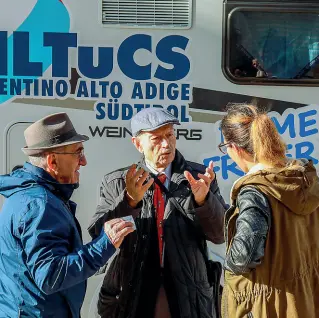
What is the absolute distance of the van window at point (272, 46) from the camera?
10.6 feet

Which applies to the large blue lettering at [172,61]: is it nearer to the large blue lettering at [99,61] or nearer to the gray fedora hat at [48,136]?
the large blue lettering at [99,61]

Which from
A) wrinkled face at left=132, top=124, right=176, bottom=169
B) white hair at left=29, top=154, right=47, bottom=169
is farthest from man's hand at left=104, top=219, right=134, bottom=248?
wrinkled face at left=132, top=124, right=176, bottom=169

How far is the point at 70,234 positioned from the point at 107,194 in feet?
1.85

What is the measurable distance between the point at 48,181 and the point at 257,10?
173cm

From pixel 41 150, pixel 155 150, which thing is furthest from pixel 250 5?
pixel 41 150

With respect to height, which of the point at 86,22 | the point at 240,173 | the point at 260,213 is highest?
the point at 86,22

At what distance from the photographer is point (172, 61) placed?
321 cm

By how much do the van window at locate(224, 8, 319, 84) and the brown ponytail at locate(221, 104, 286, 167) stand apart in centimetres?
101

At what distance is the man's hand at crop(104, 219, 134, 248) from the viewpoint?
2164mm

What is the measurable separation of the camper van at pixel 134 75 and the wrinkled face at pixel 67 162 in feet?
3.01

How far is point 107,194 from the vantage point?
8.97 ft

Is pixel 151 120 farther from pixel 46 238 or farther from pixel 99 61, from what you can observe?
pixel 46 238

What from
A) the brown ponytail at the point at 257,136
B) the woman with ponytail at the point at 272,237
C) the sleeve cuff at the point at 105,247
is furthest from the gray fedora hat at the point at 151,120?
the sleeve cuff at the point at 105,247

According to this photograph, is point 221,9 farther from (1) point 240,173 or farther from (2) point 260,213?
(2) point 260,213
